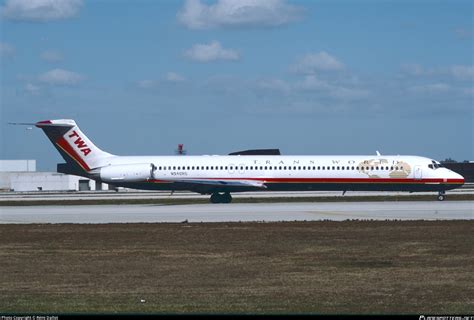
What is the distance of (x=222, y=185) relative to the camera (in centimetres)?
5616

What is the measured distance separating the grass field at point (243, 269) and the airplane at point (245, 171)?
21.7m

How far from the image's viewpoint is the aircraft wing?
56125 millimetres

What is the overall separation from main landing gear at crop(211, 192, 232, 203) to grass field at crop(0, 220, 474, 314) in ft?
77.5

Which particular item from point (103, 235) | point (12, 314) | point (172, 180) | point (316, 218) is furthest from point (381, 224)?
point (172, 180)

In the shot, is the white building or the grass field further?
the white building

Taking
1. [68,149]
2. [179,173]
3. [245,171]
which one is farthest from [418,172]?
[68,149]

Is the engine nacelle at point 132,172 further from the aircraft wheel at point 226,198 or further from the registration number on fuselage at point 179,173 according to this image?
the aircraft wheel at point 226,198

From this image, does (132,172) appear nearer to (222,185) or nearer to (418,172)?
(222,185)

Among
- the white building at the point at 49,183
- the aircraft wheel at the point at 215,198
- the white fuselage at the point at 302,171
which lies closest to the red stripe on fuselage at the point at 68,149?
the white fuselage at the point at 302,171

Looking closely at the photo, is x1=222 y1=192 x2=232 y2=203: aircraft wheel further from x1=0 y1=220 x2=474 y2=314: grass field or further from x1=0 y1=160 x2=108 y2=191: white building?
x1=0 y1=160 x2=108 y2=191: white building

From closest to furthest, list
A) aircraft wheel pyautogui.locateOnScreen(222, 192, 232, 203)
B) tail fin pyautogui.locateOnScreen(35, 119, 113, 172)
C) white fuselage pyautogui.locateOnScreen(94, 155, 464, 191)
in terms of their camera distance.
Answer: white fuselage pyautogui.locateOnScreen(94, 155, 464, 191) < aircraft wheel pyautogui.locateOnScreen(222, 192, 232, 203) < tail fin pyautogui.locateOnScreen(35, 119, 113, 172)

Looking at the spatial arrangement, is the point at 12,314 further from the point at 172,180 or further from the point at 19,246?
the point at 172,180

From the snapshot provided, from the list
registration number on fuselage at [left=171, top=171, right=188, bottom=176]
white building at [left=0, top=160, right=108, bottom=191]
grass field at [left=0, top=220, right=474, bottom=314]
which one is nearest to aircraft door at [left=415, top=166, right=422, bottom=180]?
registration number on fuselage at [left=171, top=171, right=188, bottom=176]

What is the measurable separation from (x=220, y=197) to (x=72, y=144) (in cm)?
993
